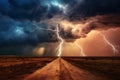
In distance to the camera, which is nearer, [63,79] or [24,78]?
[63,79]

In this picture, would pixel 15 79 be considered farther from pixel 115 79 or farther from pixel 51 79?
pixel 115 79

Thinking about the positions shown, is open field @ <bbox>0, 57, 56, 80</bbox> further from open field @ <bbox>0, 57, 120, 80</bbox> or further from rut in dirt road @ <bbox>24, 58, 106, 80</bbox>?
rut in dirt road @ <bbox>24, 58, 106, 80</bbox>

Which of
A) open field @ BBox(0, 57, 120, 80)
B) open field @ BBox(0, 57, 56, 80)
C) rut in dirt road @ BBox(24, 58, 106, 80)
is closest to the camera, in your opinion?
rut in dirt road @ BBox(24, 58, 106, 80)

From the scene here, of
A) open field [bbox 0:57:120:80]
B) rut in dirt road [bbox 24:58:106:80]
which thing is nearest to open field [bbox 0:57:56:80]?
open field [bbox 0:57:120:80]

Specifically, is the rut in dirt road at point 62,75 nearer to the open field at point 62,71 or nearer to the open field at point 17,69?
the open field at point 62,71

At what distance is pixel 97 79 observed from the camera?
1880 cm

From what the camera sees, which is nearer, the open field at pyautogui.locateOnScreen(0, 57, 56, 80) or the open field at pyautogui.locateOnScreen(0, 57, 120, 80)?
the open field at pyautogui.locateOnScreen(0, 57, 120, 80)

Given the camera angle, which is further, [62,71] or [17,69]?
[17,69]

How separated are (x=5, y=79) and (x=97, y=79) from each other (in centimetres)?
690

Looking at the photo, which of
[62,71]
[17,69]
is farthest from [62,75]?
[17,69]

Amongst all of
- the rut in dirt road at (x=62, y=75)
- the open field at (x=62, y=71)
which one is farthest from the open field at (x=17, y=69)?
the rut in dirt road at (x=62, y=75)

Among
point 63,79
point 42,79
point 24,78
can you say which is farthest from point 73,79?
point 24,78

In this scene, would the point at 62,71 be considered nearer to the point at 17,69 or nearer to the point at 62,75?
the point at 62,75

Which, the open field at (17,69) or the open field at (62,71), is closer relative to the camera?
the open field at (62,71)
